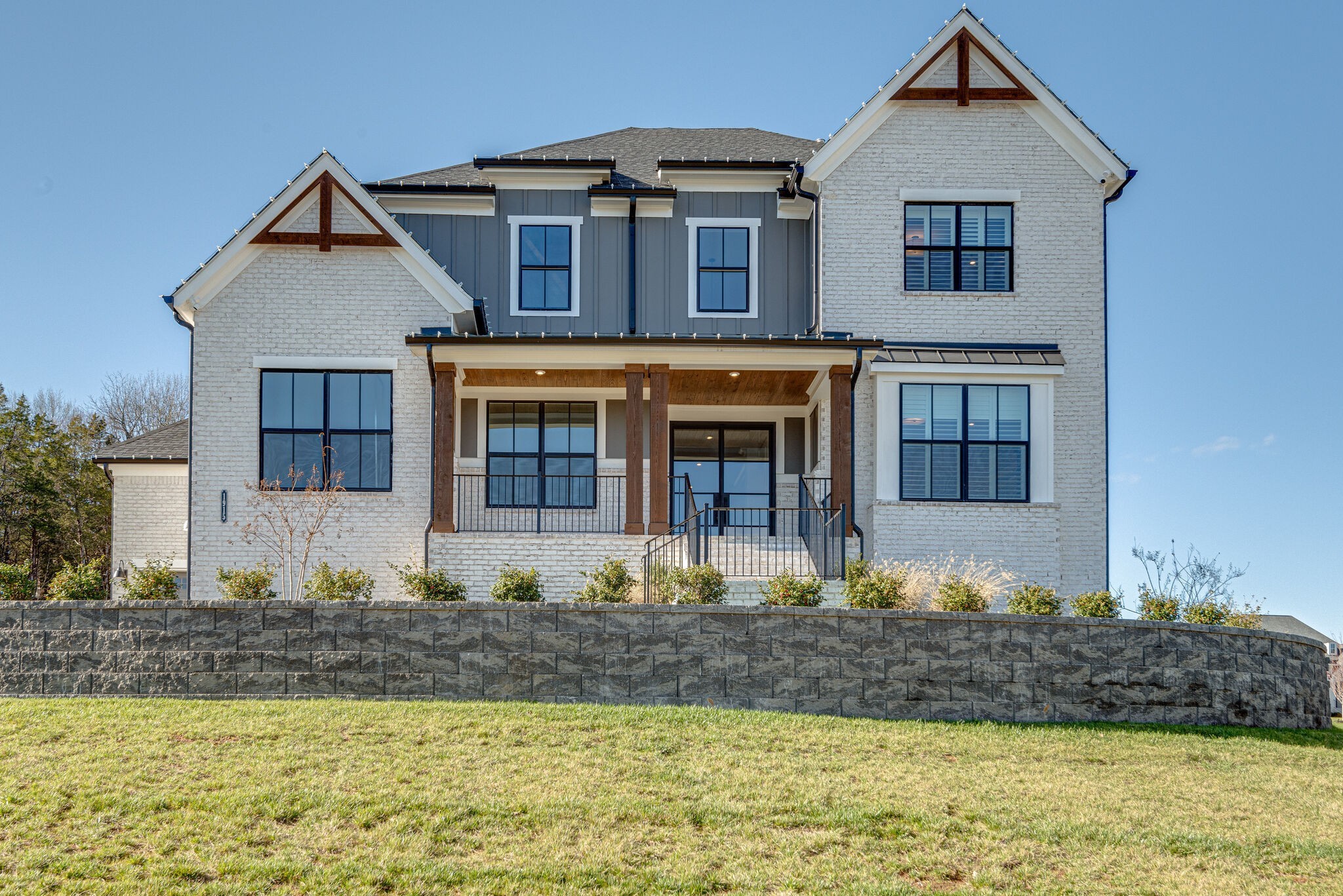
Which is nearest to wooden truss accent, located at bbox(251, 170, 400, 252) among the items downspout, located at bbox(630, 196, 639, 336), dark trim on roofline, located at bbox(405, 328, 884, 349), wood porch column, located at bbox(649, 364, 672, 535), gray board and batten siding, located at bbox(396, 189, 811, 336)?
dark trim on roofline, located at bbox(405, 328, 884, 349)

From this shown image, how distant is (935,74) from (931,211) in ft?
7.12

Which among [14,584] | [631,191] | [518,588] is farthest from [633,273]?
[14,584]

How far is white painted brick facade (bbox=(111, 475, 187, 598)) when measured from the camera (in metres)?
19.6

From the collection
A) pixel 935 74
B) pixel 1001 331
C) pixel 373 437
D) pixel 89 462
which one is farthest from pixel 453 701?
pixel 89 462

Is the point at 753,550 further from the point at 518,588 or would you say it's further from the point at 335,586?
the point at 335,586

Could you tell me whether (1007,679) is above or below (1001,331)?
below

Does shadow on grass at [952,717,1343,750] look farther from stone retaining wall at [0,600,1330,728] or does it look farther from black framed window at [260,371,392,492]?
black framed window at [260,371,392,492]

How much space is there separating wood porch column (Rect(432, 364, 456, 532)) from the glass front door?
4.79 meters

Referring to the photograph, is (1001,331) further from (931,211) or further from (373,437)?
(373,437)

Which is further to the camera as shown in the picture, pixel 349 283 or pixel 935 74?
pixel 935 74

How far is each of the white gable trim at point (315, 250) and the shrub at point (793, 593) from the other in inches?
280

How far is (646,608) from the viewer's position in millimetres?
12008

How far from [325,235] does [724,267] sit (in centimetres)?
644

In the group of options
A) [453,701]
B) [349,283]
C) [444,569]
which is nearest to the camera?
[453,701]
